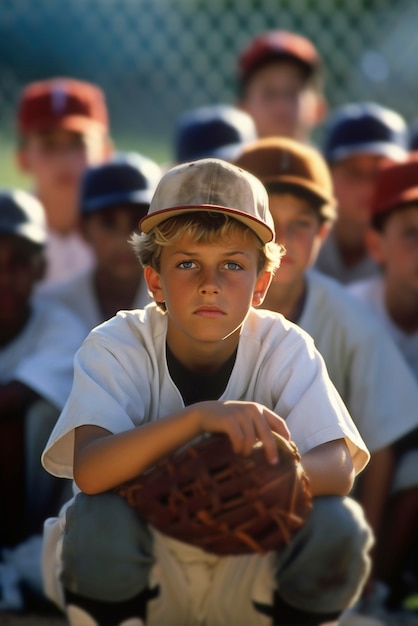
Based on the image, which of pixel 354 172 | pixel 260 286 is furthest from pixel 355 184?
pixel 260 286

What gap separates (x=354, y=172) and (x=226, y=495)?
2.78 meters

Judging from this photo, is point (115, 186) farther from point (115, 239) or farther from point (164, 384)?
point (164, 384)

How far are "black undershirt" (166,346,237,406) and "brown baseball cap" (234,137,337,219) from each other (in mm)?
945

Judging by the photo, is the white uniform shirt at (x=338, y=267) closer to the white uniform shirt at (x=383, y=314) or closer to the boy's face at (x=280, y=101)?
the white uniform shirt at (x=383, y=314)

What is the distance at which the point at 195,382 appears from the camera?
2398 millimetres

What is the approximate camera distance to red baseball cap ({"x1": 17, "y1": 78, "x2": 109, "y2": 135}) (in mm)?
4984

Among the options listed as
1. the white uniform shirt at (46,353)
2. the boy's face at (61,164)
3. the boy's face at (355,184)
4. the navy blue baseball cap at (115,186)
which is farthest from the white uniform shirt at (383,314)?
the boy's face at (61,164)

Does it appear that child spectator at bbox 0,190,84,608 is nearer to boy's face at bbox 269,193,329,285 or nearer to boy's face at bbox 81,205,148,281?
boy's face at bbox 81,205,148,281

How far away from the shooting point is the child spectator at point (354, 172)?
435 centimetres

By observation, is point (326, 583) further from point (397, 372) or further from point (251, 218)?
point (397, 372)

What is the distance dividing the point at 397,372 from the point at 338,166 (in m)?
1.67

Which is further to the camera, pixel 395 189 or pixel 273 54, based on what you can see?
pixel 273 54

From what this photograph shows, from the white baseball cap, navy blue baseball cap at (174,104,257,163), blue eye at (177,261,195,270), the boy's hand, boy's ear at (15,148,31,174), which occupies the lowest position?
the boy's hand

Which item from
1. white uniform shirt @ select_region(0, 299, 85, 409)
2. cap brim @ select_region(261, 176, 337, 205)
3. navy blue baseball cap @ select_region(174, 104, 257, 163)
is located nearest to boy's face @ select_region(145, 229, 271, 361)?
cap brim @ select_region(261, 176, 337, 205)
